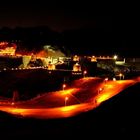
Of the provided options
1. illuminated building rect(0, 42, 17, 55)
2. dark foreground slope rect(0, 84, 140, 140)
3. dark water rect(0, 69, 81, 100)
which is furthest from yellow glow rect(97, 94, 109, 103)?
illuminated building rect(0, 42, 17, 55)

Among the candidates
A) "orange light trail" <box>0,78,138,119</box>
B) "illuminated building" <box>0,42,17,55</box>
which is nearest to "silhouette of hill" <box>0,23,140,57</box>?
"illuminated building" <box>0,42,17,55</box>

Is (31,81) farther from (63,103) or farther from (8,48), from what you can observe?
(8,48)

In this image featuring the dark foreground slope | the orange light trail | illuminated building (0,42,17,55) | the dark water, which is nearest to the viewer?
the dark foreground slope

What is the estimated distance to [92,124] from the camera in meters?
10.2

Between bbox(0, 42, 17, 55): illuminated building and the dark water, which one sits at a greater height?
bbox(0, 42, 17, 55): illuminated building

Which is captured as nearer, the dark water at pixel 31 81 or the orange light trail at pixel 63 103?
the orange light trail at pixel 63 103

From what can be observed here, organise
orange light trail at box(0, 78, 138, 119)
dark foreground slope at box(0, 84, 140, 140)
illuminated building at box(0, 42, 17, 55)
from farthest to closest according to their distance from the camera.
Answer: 1. illuminated building at box(0, 42, 17, 55)
2. orange light trail at box(0, 78, 138, 119)
3. dark foreground slope at box(0, 84, 140, 140)

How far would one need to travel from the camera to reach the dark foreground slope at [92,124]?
9.48 meters

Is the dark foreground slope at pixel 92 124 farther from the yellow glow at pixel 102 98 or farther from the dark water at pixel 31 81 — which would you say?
the dark water at pixel 31 81

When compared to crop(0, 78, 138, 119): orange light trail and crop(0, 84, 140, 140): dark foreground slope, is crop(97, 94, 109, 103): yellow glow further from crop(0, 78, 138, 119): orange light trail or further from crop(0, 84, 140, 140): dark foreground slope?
crop(0, 84, 140, 140): dark foreground slope

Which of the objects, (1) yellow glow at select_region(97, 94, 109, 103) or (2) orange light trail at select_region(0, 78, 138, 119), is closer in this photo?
(2) orange light trail at select_region(0, 78, 138, 119)

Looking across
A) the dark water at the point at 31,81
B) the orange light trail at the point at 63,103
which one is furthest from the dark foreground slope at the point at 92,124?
the dark water at the point at 31,81

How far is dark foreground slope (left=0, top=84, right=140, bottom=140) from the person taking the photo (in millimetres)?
9477

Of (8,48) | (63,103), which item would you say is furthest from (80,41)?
(63,103)
